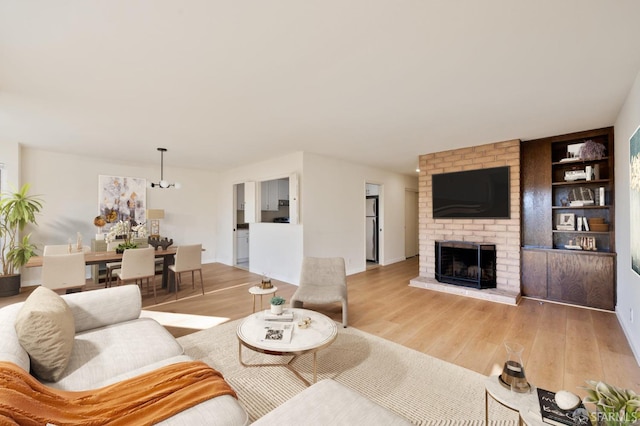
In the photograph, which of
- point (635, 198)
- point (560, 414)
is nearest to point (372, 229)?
point (635, 198)

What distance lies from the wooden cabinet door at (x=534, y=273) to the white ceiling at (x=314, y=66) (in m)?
1.82

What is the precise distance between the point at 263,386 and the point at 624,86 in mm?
4147

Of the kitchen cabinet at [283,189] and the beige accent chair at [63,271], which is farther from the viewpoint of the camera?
the kitchen cabinet at [283,189]

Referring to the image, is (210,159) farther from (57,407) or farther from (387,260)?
(57,407)

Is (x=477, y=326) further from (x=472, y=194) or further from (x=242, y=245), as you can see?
(x=242, y=245)

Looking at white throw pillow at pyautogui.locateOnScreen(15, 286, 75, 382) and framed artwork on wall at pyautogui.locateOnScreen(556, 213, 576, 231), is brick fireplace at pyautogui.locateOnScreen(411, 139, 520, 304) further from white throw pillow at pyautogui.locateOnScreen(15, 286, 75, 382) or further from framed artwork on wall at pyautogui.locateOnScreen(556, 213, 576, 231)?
white throw pillow at pyautogui.locateOnScreen(15, 286, 75, 382)

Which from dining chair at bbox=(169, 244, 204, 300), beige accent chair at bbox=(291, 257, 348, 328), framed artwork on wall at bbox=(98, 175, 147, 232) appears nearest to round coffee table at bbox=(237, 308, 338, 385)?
beige accent chair at bbox=(291, 257, 348, 328)

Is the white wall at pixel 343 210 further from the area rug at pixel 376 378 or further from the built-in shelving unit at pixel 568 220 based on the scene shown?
the built-in shelving unit at pixel 568 220

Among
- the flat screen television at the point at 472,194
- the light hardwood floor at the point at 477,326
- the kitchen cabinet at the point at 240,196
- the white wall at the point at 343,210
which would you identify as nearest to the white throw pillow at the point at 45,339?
the light hardwood floor at the point at 477,326

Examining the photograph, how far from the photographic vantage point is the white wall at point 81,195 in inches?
196

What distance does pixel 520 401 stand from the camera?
3.95 ft

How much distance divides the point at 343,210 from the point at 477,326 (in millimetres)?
3199

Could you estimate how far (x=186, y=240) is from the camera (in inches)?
269

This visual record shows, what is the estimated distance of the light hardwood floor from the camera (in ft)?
7.59
